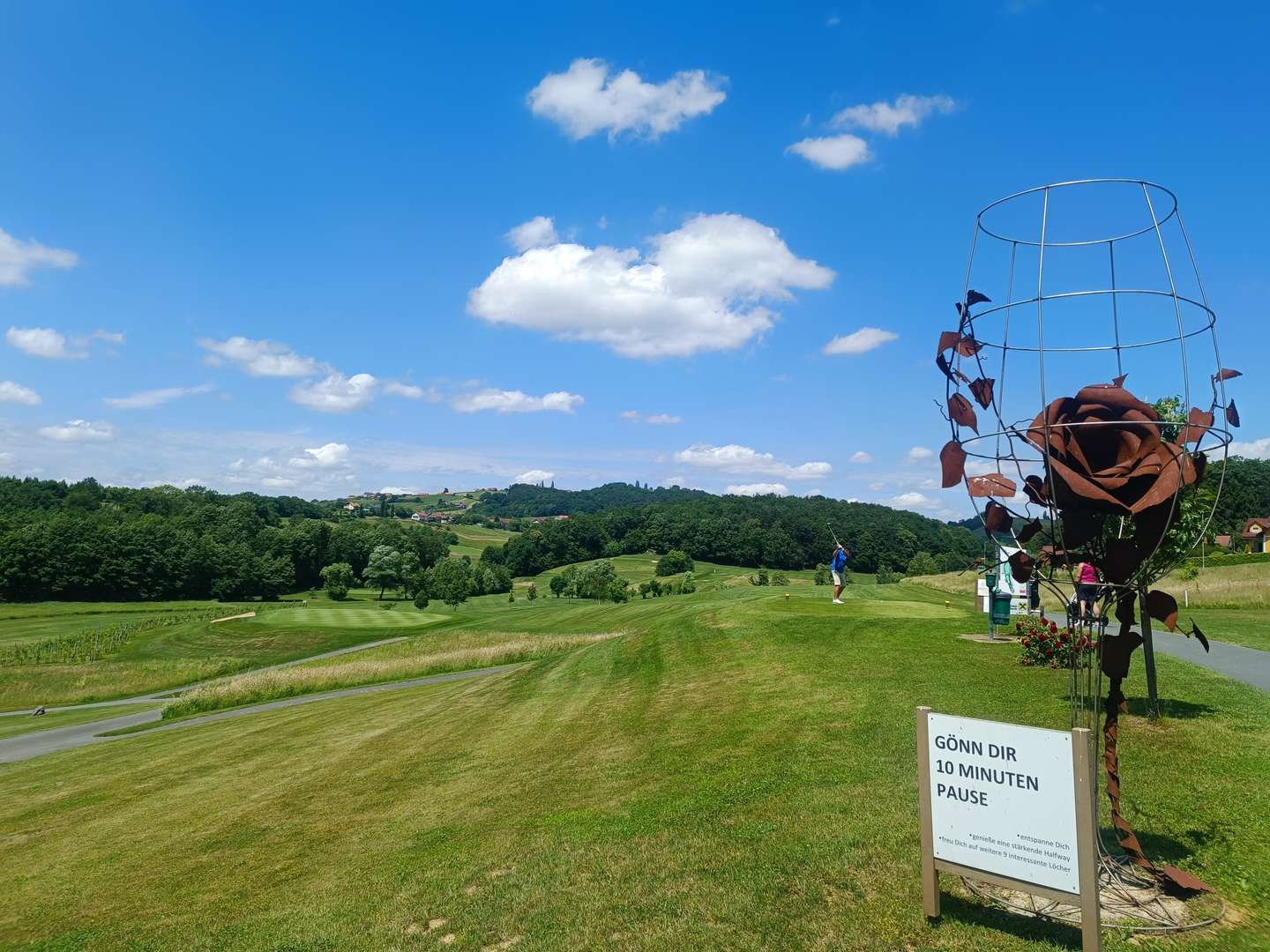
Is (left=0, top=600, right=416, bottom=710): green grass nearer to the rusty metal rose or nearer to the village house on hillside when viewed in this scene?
the rusty metal rose

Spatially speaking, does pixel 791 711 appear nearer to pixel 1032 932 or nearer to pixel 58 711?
pixel 1032 932

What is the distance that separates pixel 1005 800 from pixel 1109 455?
2440mm

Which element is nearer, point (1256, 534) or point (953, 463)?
point (953, 463)

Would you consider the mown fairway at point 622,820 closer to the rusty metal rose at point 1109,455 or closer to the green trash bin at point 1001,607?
the green trash bin at point 1001,607

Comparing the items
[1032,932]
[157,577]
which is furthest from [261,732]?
[157,577]

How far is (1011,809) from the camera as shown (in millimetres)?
5000

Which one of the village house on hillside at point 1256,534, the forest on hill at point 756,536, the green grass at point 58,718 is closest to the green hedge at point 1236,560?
the village house on hillside at point 1256,534

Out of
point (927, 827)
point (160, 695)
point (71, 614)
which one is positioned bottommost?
point (160, 695)

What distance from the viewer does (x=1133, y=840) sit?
17.5ft

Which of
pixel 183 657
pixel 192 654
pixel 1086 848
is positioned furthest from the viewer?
pixel 192 654

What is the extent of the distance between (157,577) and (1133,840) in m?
106

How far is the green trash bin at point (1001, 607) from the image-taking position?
1828cm

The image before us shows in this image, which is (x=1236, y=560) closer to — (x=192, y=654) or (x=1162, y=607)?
(x=1162, y=607)

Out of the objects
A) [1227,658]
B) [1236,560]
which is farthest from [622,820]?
[1236,560]
